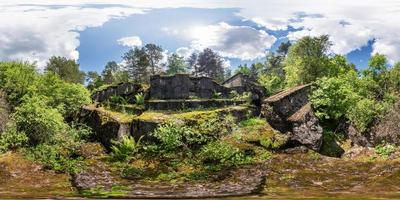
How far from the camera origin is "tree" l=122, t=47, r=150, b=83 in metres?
92.3

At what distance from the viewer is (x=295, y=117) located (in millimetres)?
37750

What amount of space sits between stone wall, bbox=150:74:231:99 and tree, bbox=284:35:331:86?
14.2 m

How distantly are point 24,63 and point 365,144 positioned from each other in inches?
1548

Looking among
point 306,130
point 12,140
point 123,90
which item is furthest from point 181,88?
point 12,140

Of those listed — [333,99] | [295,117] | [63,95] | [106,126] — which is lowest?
[106,126]

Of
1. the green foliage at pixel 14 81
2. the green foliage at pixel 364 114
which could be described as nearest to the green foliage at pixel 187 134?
the green foliage at pixel 364 114

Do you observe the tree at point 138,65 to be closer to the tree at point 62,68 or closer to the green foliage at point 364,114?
the tree at point 62,68

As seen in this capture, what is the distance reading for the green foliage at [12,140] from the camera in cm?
3368

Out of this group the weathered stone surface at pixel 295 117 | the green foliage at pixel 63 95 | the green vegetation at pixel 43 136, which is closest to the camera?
the green vegetation at pixel 43 136

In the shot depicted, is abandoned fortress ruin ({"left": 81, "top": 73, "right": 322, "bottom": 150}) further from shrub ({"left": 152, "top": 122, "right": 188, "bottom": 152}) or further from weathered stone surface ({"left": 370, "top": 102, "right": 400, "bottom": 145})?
weathered stone surface ({"left": 370, "top": 102, "right": 400, "bottom": 145})

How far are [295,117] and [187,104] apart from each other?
10.9 m

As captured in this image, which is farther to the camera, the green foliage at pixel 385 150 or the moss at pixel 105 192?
the green foliage at pixel 385 150

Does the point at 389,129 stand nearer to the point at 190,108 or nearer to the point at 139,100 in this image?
the point at 190,108

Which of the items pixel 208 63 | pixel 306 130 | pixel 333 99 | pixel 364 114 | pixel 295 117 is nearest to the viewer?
pixel 306 130
